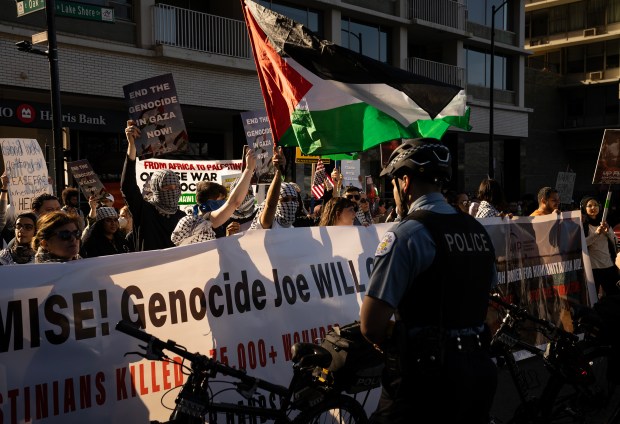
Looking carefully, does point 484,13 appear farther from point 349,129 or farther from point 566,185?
point 349,129

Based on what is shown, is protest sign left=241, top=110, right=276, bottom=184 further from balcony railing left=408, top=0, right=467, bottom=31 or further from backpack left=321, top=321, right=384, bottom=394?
balcony railing left=408, top=0, right=467, bottom=31

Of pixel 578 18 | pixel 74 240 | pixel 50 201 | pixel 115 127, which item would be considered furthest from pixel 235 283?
pixel 578 18

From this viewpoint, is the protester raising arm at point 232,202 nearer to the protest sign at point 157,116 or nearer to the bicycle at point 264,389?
the bicycle at point 264,389

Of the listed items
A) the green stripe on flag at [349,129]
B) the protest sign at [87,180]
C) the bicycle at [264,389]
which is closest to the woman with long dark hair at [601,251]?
the green stripe on flag at [349,129]

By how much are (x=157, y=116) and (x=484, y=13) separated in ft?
87.7

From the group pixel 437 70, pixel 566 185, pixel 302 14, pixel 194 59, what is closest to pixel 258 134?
pixel 194 59

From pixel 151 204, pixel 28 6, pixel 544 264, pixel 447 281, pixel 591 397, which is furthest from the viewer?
pixel 28 6

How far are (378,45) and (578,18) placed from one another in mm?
31078

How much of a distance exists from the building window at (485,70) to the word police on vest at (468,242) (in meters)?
28.7

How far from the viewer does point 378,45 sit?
26.2m

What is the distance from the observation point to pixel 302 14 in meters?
22.7

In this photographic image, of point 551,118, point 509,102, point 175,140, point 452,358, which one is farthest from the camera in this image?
point 551,118

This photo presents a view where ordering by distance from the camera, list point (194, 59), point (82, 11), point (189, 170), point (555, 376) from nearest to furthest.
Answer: point (555, 376)
point (82, 11)
point (189, 170)
point (194, 59)

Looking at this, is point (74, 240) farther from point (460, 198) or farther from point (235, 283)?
point (460, 198)
